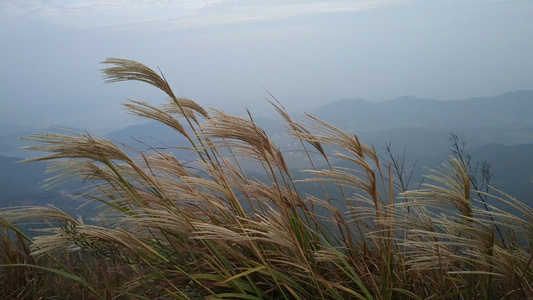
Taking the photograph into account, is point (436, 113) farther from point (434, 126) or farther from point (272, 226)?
point (272, 226)

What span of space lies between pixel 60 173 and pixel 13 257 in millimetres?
922

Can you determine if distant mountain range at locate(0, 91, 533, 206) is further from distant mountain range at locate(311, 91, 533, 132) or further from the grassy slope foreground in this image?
the grassy slope foreground

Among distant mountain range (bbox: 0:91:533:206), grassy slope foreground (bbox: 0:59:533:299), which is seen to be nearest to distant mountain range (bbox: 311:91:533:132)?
distant mountain range (bbox: 0:91:533:206)

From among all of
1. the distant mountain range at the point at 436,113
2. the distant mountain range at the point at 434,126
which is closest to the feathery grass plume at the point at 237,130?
the distant mountain range at the point at 434,126

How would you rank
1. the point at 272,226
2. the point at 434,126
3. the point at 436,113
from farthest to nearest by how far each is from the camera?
the point at 436,113 < the point at 434,126 < the point at 272,226

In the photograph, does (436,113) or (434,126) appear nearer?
(434,126)

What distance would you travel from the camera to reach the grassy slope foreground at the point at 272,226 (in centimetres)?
138

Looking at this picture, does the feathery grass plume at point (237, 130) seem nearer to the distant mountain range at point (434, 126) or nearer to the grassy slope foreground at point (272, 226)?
the grassy slope foreground at point (272, 226)

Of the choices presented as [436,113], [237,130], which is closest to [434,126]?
[436,113]

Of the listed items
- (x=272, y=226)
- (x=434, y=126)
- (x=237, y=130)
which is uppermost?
(x=237, y=130)

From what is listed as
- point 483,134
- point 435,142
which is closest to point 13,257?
point 435,142

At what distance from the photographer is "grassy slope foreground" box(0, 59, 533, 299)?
4.54ft

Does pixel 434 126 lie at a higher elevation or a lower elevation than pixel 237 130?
lower

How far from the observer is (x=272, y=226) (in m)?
1.32
